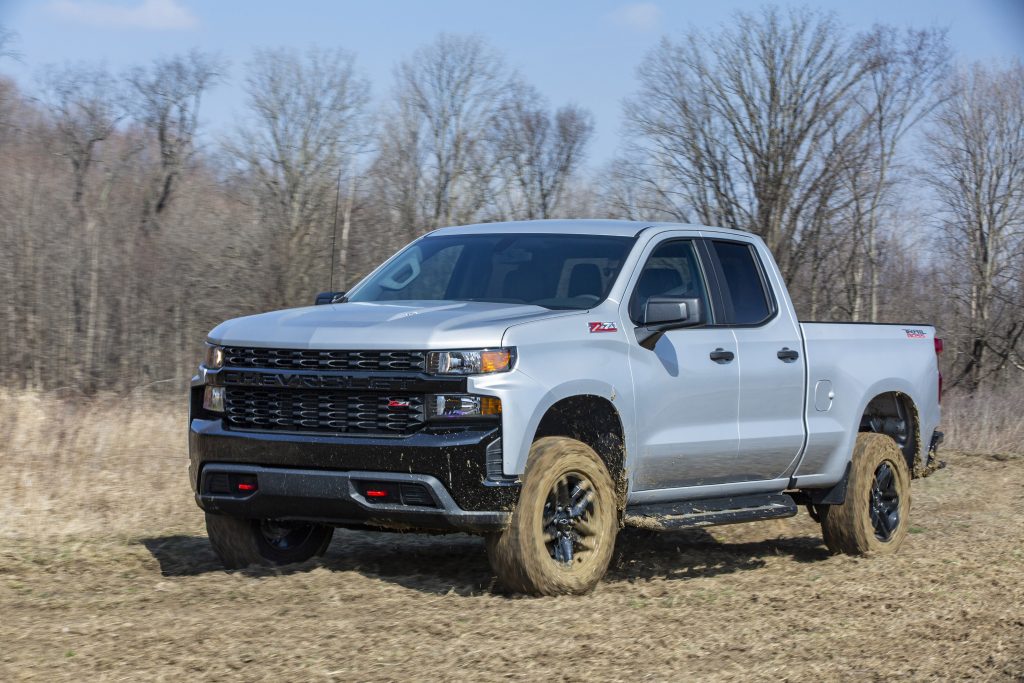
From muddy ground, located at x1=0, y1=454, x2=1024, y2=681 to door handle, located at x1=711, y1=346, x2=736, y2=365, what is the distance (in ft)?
4.13

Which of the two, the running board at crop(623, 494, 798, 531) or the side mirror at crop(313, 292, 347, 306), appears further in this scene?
the side mirror at crop(313, 292, 347, 306)

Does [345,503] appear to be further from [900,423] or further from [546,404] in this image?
[900,423]

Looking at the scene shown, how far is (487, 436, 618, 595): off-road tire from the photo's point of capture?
572cm

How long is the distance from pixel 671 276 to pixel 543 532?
75.0 inches

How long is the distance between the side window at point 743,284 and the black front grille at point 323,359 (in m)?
2.44

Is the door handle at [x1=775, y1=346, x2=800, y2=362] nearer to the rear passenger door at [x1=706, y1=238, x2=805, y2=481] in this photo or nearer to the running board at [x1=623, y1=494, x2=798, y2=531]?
the rear passenger door at [x1=706, y1=238, x2=805, y2=481]

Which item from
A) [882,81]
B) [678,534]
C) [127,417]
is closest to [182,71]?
[882,81]

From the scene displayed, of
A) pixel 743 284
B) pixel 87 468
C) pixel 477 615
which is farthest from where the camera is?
pixel 87 468

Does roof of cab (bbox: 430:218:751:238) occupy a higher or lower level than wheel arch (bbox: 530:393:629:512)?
higher

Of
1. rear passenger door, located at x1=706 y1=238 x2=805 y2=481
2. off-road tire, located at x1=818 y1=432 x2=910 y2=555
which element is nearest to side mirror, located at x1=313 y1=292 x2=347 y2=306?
rear passenger door, located at x1=706 y1=238 x2=805 y2=481

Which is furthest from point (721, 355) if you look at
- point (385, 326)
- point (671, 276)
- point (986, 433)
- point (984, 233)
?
point (984, 233)

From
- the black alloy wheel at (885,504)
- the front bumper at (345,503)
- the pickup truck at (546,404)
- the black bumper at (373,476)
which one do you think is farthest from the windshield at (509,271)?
the black alloy wheel at (885,504)

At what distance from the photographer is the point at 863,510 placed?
799 centimetres

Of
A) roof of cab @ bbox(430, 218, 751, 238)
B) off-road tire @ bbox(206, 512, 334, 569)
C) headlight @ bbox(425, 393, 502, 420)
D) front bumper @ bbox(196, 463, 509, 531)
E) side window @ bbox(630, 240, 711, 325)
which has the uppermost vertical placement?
roof of cab @ bbox(430, 218, 751, 238)
